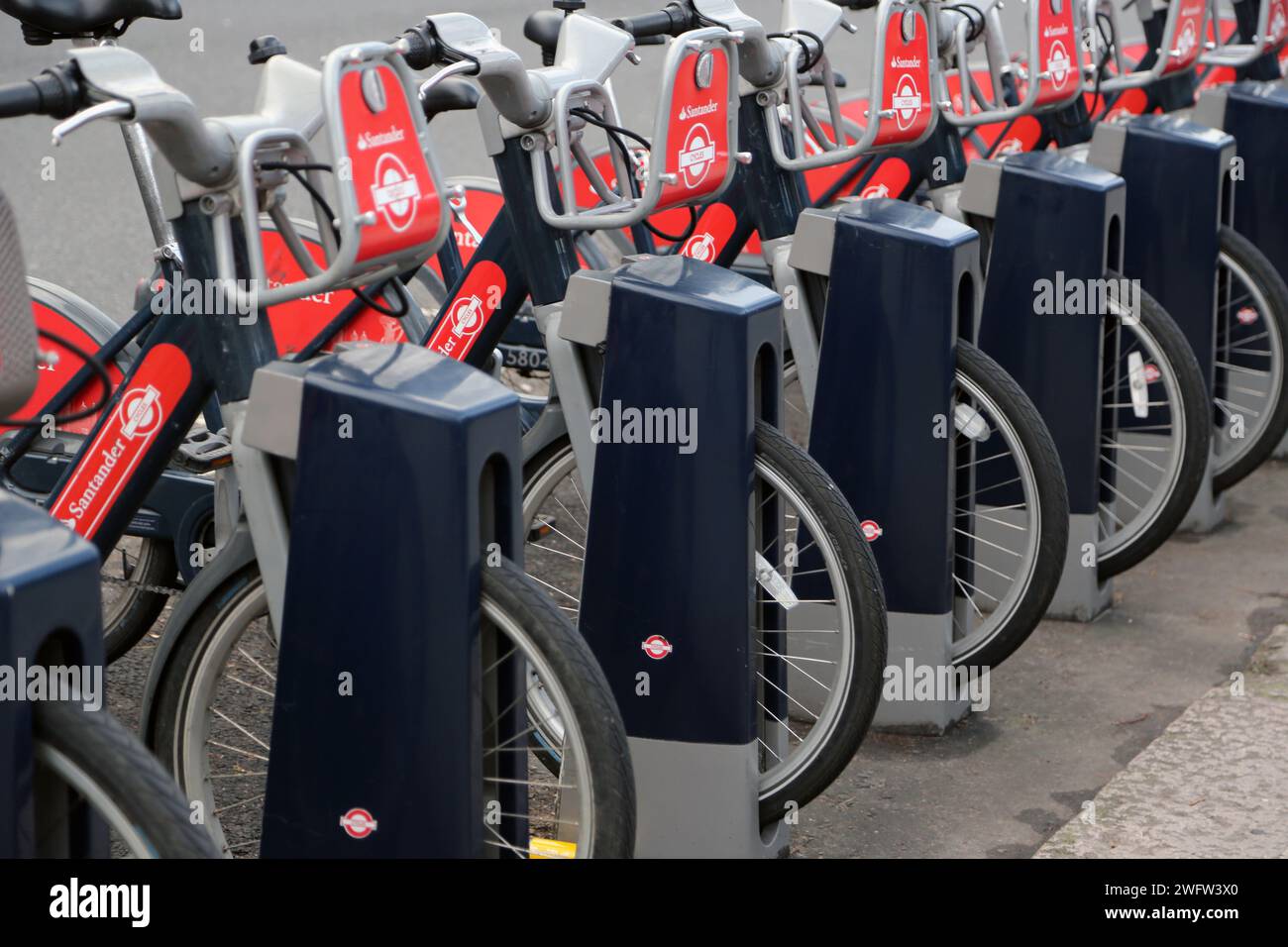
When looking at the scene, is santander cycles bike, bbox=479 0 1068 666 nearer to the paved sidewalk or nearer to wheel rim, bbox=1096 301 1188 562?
the paved sidewalk

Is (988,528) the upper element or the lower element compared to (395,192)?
lower

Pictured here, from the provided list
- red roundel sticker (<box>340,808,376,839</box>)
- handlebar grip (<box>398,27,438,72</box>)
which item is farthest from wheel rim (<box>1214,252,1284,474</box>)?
red roundel sticker (<box>340,808,376,839</box>)

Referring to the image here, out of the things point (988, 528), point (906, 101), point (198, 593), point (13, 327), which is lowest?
point (988, 528)

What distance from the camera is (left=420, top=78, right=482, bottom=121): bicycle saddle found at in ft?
10.9

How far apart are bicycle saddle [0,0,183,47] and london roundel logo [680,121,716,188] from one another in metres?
1.03

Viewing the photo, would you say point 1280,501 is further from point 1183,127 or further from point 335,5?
point 335,5

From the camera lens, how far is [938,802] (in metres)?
3.77

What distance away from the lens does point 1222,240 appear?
5.31m

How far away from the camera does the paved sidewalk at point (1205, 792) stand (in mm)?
3512

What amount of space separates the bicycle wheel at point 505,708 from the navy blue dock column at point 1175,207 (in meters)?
2.69

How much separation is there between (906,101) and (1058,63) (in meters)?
0.87

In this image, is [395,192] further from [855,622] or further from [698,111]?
[855,622]

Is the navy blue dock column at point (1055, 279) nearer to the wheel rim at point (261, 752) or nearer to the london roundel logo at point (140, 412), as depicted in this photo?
the wheel rim at point (261, 752)

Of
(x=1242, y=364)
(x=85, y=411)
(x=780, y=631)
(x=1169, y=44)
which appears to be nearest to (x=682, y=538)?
(x=780, y=631)
